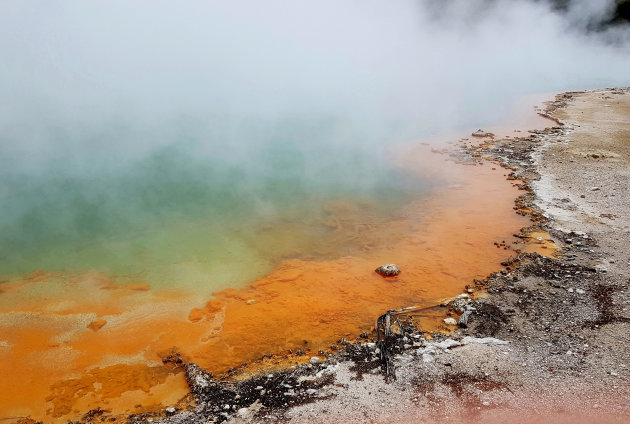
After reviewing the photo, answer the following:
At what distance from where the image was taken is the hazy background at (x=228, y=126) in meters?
7.45

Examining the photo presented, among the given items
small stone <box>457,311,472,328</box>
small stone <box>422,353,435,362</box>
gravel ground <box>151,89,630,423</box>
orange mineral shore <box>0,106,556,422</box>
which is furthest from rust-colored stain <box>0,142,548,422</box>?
small stone <box>422,353,435,362</box>

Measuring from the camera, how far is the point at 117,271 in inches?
250

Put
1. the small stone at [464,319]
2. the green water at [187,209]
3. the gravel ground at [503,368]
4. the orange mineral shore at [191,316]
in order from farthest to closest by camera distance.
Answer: the green water at [187,209] → the small stone at [464,319] → the orange mineral shore at [191,316] → the gravel ground at [503,368]

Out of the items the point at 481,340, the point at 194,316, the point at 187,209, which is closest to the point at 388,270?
the point at 481,340

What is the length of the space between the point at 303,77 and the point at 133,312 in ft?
64.9

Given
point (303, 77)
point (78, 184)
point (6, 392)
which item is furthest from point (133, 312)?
point (303, 77)

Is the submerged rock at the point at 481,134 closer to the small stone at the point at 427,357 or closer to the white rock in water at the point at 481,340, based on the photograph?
the white rock in water at the point at 481,340

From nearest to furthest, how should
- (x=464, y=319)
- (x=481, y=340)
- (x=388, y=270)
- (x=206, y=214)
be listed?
(x=481, y=340) → (x=464, y=319) → (x=388, y=270) → (x=206, y=214)

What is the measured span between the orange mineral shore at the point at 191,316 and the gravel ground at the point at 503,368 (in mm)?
415

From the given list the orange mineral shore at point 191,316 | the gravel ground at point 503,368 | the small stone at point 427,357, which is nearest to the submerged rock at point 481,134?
the orange mineral shore at point 191,316

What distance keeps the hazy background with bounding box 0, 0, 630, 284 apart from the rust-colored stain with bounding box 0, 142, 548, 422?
68cm

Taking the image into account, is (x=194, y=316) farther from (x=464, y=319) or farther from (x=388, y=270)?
(x=464, y=319)

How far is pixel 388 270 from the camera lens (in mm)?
6078

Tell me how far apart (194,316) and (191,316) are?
44 millimetres
